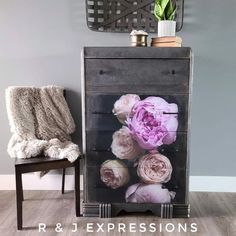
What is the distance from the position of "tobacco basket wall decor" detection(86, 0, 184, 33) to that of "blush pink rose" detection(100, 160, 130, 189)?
1062 millimetres

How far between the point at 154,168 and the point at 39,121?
3.10 feet

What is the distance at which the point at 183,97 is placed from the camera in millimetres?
1966

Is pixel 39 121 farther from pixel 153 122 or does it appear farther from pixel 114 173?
pixel 153 122

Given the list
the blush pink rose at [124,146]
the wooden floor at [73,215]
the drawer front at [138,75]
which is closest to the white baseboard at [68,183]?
the wooden floor at [73,215]

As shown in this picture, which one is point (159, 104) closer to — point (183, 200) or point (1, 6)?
point (183, 200)

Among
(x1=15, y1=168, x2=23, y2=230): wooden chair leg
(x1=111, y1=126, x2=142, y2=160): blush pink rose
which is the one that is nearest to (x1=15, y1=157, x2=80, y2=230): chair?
(x1=15, y1=168, x2=23, y2=230): wooden chair leg

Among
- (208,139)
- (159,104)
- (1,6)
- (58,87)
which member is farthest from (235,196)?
(1,6)

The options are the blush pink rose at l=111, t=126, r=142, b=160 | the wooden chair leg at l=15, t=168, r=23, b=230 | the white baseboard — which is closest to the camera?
the wooden chair leg at l=15, t=168, r=23, b=230

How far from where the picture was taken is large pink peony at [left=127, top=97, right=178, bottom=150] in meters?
1.98

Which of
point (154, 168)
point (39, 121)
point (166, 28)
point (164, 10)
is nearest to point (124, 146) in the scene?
point (154, 168)

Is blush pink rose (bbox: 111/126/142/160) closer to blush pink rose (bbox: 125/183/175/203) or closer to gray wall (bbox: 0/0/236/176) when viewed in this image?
blush pink rose (bbox: 125/183/175/203)

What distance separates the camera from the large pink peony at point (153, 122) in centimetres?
198

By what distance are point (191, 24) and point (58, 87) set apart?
1159mm

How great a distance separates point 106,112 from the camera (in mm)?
2000
